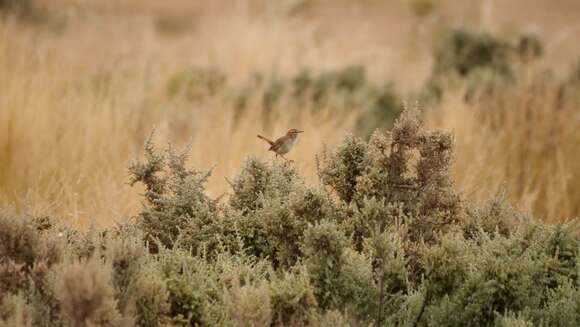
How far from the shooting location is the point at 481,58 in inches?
413

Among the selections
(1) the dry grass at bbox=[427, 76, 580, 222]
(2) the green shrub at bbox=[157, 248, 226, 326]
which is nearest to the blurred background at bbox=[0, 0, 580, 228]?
(1) the dry grass at bbox=[427, 76, 580, 222]

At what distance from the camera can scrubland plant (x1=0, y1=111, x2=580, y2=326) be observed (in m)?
2.76

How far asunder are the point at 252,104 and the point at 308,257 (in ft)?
15.9

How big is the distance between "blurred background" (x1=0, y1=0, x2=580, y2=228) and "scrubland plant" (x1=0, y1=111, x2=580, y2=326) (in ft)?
0.64

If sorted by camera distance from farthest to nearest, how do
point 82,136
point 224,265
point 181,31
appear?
point 181,31 < point 82,136 < point 224,265

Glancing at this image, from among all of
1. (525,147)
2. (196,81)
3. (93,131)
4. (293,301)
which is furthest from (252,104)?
(293,301)

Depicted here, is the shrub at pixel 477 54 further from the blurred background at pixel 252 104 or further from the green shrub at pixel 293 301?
the green shrub at pixel 293 301

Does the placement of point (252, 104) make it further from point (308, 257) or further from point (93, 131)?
point (308, 257)

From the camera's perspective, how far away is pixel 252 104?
7.93 meters

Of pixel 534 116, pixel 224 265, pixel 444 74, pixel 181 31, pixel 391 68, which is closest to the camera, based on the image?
pixel 224 265

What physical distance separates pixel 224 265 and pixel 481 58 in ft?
26.4

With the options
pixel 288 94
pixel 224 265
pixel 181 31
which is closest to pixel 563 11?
pixel 181 31

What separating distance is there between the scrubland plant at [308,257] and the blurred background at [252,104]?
195mm

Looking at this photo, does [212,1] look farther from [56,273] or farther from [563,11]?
[56,273]
